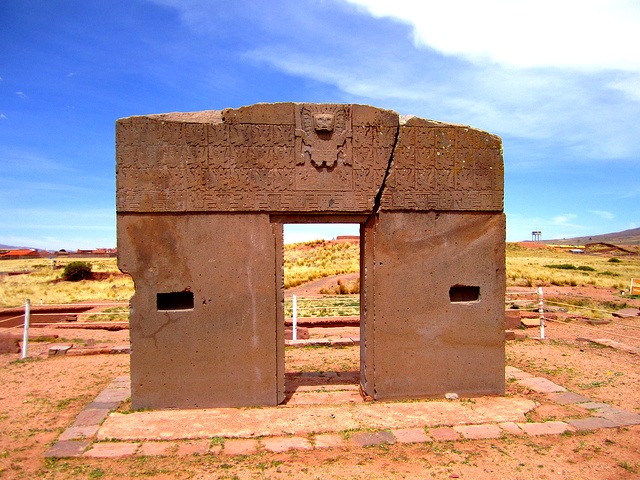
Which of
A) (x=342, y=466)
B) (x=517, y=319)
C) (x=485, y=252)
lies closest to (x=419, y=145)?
(x=485, y=252)

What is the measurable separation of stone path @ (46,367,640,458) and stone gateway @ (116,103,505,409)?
328 millimetres

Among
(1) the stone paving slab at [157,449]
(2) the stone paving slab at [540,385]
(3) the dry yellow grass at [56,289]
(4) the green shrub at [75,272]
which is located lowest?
(1) the stone paving slab at [157,449]

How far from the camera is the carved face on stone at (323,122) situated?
568cm

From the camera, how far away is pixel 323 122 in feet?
18.7

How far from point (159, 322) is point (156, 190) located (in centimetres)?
152

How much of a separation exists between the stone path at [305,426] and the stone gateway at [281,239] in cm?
33

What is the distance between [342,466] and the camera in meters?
4.30

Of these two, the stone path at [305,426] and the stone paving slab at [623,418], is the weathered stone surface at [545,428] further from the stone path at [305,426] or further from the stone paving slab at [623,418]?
the stone paving slab at [623,418]

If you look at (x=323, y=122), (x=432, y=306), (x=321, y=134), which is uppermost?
(x=323, y=122)

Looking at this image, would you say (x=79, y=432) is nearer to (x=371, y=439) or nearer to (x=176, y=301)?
(x=176, y=301)

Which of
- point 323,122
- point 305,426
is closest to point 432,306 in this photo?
point 305,426

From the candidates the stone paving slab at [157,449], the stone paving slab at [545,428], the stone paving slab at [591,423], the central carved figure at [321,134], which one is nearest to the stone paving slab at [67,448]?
the stone paving slab at [157,449]

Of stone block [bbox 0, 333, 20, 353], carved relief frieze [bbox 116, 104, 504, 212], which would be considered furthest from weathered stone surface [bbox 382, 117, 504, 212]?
stone block [bbox 0, 333, 20, 353]

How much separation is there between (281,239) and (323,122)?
1461 millimetres
